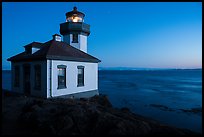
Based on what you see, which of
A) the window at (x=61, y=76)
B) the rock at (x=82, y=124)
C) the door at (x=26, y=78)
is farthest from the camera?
the door at (x=26, y=78)

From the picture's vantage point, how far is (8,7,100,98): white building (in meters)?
11.7

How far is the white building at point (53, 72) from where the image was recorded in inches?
462

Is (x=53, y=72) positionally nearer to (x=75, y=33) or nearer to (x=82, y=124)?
(x=75, y=33)

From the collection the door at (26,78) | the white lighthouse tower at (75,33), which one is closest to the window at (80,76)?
the white lighthouse tower at (75,33)

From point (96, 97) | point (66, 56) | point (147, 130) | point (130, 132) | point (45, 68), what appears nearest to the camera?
point (130, 132)

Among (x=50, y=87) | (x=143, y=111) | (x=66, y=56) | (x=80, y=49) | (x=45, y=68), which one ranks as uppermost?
(x=80, y=49)

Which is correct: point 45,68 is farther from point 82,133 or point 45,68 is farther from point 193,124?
point 193,124

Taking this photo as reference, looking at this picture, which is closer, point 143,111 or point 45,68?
point 45,68

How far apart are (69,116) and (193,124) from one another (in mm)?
11432

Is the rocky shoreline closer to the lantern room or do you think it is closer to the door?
the door

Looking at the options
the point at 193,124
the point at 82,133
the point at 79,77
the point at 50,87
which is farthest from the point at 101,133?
the point at 193,124

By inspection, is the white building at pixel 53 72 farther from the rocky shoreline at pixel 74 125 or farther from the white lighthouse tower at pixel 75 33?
the rocky shoreline at pixel 74 125

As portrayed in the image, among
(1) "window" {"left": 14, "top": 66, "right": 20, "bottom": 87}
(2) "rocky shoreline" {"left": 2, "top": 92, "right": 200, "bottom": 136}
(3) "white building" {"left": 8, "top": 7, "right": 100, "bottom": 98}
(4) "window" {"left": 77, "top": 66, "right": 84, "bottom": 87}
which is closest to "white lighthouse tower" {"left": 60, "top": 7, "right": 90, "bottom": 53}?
(3) "white building" {"left": 8, "top": 7, "right": 100, "bottom": 98}

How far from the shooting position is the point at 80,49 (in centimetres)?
1653
